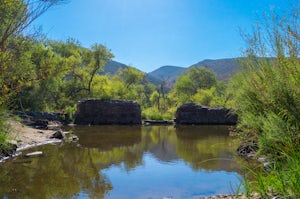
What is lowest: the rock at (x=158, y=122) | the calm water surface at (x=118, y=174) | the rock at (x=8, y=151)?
the calm water surface at (x=118, y=174)

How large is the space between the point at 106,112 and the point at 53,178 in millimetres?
21311

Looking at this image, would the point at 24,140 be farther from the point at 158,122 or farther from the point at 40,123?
the point at 158,122

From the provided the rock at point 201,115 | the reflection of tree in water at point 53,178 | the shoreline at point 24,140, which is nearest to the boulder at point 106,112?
the rock at point 201,115

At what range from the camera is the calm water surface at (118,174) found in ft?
22.7

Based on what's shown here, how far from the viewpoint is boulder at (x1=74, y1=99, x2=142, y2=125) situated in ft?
94.4

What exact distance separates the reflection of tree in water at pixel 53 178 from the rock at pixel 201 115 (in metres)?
20.6

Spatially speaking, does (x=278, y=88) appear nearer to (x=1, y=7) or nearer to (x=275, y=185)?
(x=275, y=185)

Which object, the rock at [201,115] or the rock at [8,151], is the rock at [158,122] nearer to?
the rock at [201,115]

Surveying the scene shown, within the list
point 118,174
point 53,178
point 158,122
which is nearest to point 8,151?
point 53,178

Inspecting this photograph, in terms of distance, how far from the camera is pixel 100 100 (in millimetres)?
29562

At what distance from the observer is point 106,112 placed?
2931 centimetres

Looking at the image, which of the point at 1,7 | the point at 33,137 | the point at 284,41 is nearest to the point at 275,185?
the point at 284,41

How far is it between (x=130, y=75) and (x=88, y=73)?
332 inches

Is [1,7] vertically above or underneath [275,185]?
above
